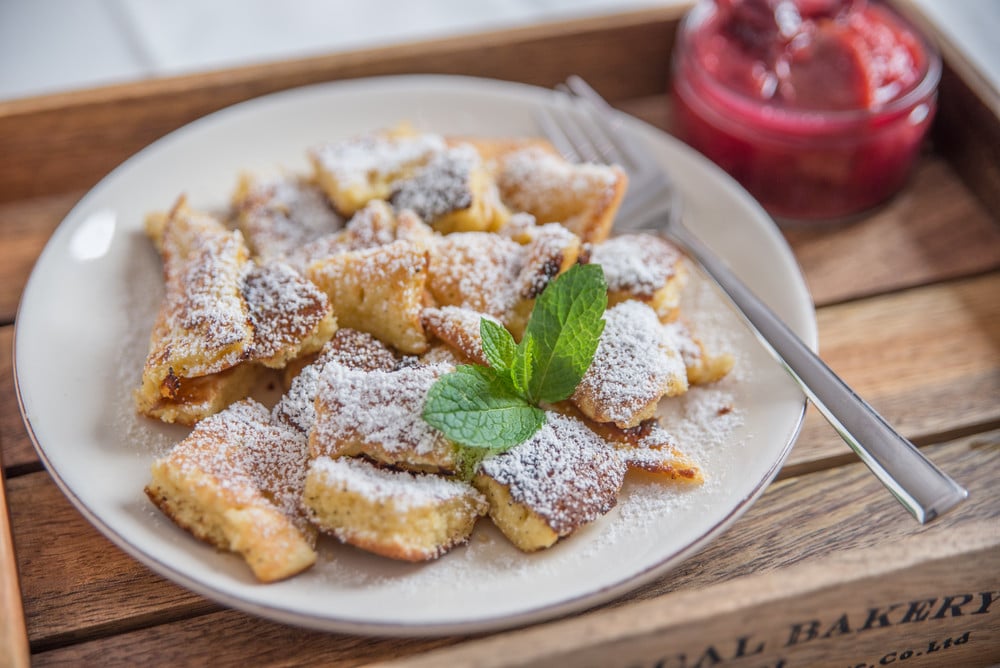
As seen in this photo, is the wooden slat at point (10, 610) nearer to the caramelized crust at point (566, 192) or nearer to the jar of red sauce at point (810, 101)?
the caramelized crust at point (566, 192)

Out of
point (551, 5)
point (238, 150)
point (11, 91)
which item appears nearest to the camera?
point (238, 150)

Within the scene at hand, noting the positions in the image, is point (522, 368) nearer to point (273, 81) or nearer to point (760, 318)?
point (760, 318)

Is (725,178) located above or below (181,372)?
below

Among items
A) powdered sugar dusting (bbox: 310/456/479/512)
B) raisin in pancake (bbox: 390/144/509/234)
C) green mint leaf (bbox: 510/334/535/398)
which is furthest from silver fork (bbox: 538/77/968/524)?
powdered sugar dusting (bbox: 310/456/479/512)

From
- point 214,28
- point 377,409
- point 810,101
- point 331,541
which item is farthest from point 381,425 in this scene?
point 214,28

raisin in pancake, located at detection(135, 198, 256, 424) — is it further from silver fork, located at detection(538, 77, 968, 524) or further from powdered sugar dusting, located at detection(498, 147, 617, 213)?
silver fork, located at detection(538, 77, 968, 524)

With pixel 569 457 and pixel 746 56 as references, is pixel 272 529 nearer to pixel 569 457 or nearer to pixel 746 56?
pixel 569 457

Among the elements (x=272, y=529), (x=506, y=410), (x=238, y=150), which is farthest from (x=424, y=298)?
(x=238, y=150)
